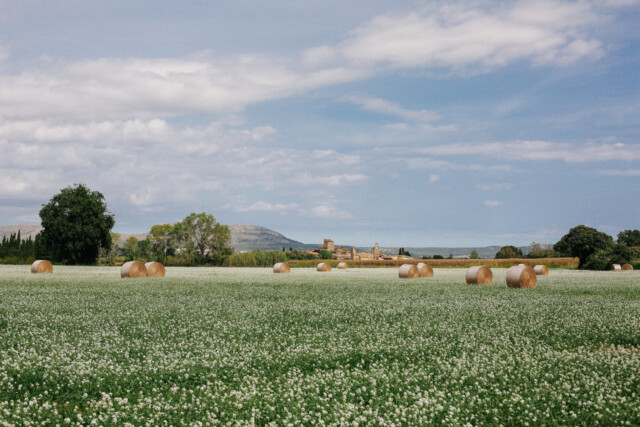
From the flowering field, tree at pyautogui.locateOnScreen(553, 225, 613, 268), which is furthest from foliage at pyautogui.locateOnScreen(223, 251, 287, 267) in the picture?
the flowering field

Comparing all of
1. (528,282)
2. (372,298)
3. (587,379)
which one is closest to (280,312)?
(372,298)

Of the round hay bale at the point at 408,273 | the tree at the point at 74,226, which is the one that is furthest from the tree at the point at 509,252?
the tree at the point at 74,226

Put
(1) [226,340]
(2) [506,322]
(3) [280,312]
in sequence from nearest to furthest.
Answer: (1) [226,340], (2) [506,322], (3) [280,312]

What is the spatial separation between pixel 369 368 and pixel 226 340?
449 cm

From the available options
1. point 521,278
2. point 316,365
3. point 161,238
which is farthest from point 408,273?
point 161,238

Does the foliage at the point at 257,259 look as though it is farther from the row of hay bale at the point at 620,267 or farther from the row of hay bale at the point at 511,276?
the row of hay bale at the point at 511,276

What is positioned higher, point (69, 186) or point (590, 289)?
point (69, 186)

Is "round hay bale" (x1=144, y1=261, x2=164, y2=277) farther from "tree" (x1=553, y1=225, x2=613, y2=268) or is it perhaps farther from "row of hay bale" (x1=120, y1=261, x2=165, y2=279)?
"tree" (x1=553, y1=225, x2=613, y2=268)

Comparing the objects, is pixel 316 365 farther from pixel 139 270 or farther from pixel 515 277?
pixel 139 270

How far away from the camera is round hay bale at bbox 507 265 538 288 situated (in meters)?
31.3

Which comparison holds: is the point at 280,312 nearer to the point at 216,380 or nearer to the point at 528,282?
the point at 216,380

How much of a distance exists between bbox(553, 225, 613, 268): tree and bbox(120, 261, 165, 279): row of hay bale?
62249 mm

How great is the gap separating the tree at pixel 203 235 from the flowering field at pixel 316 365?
8847 centimetres

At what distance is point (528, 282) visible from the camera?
31.7 meters
